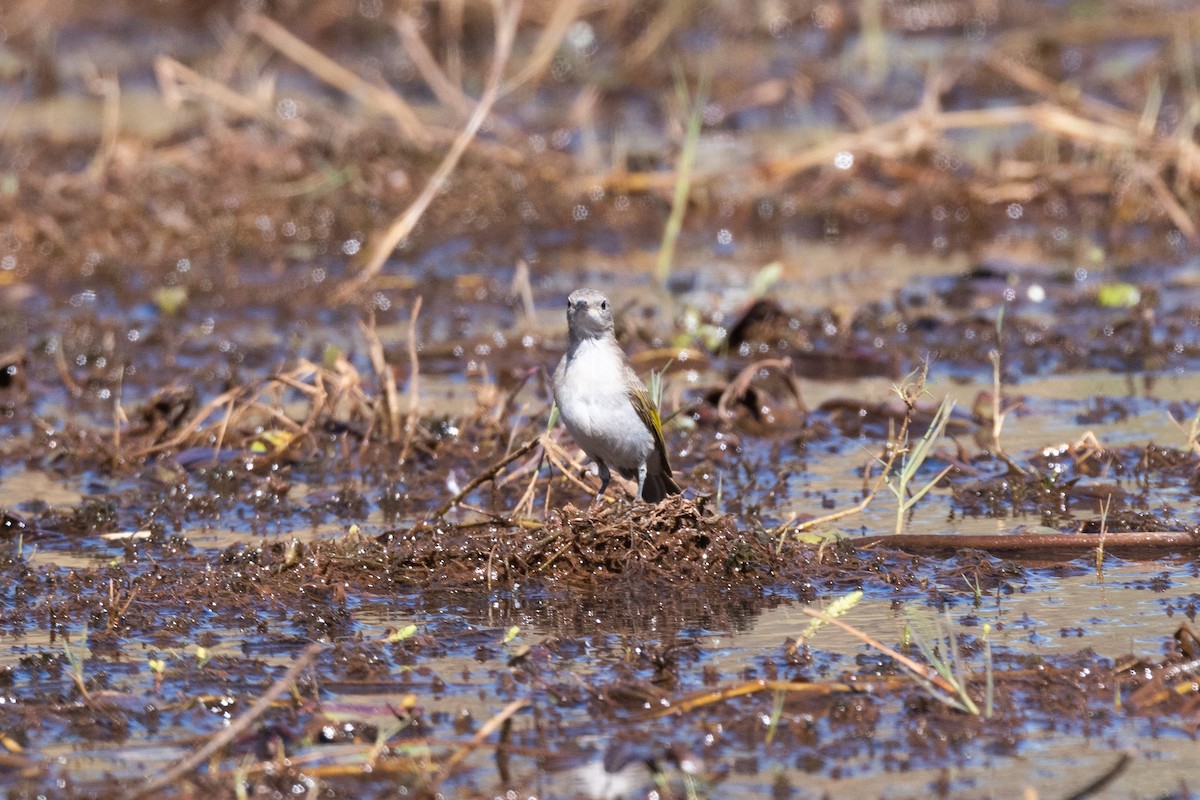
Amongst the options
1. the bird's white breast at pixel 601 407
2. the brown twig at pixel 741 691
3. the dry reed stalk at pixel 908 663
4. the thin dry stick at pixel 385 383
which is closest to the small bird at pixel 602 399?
the bird's white breast at pixel 601 407

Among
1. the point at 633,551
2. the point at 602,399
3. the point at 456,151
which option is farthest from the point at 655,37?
the point at 633,551

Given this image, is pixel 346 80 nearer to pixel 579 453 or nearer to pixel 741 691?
pixel 579 453

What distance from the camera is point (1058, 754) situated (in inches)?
195

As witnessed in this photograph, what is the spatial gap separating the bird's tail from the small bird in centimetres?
8

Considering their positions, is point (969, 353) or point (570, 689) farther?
point (969, 353)

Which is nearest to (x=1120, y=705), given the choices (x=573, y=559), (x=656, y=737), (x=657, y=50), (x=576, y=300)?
(x=656, y=737)

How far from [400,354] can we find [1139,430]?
4.31 meters

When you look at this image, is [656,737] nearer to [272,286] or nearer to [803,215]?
[272,286]

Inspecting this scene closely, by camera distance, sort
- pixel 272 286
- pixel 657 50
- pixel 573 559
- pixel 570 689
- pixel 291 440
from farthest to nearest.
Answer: pixel 657 50 → pixel 272 286 → pixel 291 440 → pixel 573 559 → pixel 570 689

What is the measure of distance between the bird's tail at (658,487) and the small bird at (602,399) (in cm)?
8

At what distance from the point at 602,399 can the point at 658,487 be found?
68 cm

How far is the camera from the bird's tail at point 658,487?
7164mm

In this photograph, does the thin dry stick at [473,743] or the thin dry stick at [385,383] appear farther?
the thin dry stick at [385,383]

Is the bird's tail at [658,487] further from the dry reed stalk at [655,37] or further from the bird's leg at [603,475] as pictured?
the dry reed stalk at [655,37]
